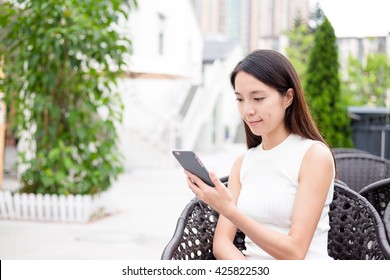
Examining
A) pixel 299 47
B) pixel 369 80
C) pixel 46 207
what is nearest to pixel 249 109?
pixel 46 207

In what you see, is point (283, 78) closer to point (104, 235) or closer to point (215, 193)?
point (215, 193)

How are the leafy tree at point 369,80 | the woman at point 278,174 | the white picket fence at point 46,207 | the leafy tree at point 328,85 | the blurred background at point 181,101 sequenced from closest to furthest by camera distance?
1. the woman at point 278,174
2. the blurred background at point 181,101
3. the white picket fence at point 46,207
4. the leafy tree at point 328,85
5. the leafy tree at point 369,80

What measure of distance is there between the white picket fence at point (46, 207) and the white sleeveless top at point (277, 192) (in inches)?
156

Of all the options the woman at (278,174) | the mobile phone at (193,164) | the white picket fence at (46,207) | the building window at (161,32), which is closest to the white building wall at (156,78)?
the building window at (161,32)

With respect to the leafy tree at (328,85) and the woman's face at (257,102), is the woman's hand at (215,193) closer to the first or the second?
the woman's face at (257,102)

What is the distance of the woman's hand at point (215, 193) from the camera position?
1.24 metres

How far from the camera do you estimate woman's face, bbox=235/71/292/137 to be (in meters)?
1.41

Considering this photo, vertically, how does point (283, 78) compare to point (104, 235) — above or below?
above

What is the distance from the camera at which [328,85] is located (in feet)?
26.5

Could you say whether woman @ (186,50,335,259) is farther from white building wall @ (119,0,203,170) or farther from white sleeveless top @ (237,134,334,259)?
white building wall @ (119,0,203,170)

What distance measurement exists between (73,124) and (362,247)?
13.0ft

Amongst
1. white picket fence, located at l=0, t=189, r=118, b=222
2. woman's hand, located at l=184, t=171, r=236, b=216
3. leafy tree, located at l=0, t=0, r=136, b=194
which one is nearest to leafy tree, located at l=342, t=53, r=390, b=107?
leafy tree, located at l=0, t=0, r=136, b=194

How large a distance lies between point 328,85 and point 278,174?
684 cm

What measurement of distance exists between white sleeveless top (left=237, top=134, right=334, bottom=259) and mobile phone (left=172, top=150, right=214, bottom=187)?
28 cm
